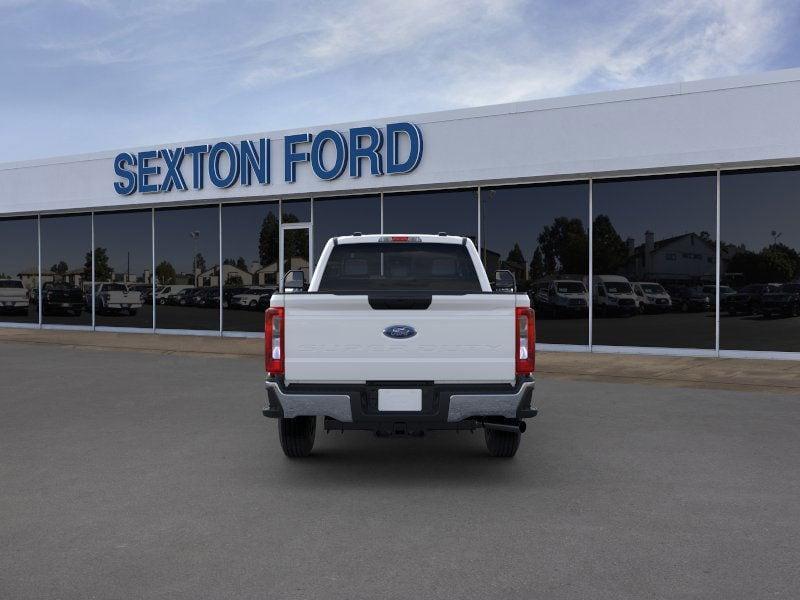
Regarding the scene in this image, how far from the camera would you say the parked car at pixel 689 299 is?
14852mm

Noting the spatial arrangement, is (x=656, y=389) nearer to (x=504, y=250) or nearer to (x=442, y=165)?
(x=504, y=250)

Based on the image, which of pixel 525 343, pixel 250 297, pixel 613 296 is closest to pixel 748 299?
pixel 613 296

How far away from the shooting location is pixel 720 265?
14.7 m

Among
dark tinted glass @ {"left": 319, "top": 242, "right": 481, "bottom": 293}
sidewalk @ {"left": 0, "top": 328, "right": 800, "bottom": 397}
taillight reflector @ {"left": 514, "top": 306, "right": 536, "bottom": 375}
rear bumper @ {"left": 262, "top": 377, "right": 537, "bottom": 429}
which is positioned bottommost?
sidewalk @ {"left": 0, "top": 328, "right": 800, "bottom": 397}

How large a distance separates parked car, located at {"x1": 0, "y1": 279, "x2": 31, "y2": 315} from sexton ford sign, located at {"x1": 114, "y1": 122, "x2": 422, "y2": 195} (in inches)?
234

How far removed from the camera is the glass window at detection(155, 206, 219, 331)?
2066 cm

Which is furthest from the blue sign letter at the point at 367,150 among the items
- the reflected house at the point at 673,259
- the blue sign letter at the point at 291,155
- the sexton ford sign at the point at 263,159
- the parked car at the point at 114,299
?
the parked car at the point at 114,299

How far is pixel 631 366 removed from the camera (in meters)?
13.4

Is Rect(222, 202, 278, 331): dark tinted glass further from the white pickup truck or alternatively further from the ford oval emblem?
the ford oval emblem

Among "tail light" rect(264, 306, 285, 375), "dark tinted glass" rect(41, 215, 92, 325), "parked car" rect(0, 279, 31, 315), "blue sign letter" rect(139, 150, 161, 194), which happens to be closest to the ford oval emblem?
"tail light" rect(264, 306, 285, 375)

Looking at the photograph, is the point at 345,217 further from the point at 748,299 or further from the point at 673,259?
the point at 748,299

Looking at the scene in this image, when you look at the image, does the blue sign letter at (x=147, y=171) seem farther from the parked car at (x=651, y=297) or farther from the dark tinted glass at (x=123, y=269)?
the parked car at (x=651, y=297)

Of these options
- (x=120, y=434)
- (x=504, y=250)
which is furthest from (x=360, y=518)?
(x=504, y=250)

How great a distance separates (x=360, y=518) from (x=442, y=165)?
12629mm
